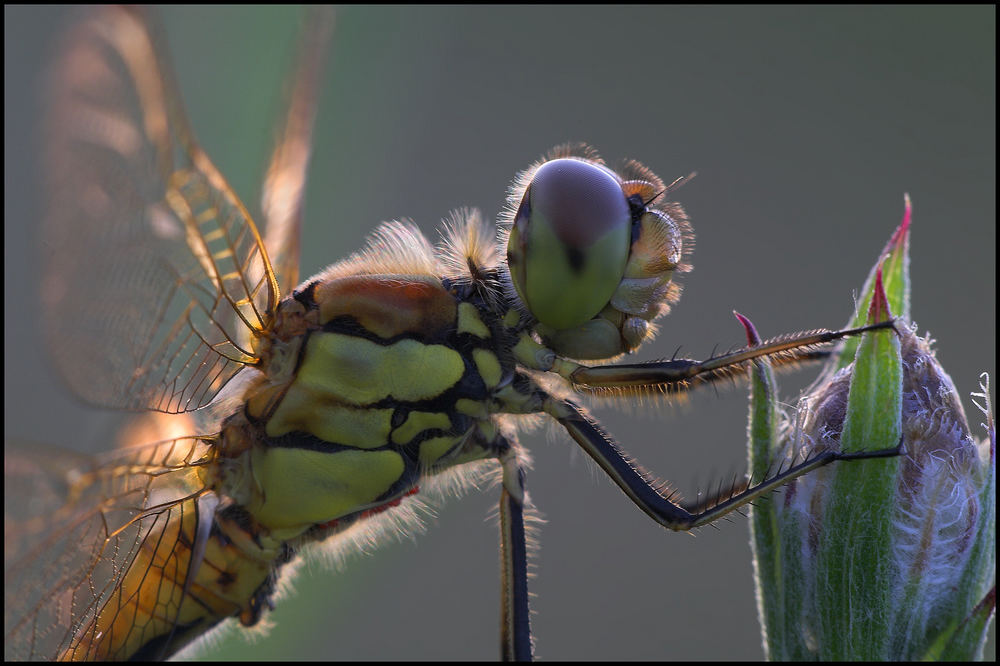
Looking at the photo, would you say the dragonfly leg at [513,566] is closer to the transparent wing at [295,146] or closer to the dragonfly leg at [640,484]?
the dragonfly leg at [640,484]

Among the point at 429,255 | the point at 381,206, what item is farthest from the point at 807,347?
the point at 381,206

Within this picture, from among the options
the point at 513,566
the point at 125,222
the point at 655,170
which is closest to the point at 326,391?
the point at 513,566

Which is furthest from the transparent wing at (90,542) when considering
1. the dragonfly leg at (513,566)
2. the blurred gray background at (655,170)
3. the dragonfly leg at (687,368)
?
the blurred gray background at (655,170)

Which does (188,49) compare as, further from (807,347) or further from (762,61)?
(762,61)

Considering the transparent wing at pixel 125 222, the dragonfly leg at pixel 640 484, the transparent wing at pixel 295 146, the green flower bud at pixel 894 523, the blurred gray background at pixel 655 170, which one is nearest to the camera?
the green flower bud at pixel 894 523

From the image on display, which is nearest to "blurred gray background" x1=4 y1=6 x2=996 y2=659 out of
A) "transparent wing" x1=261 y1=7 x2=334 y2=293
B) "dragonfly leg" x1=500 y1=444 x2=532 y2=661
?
"transparent wing" x1=261 y1=7 x2=334 y2=293
